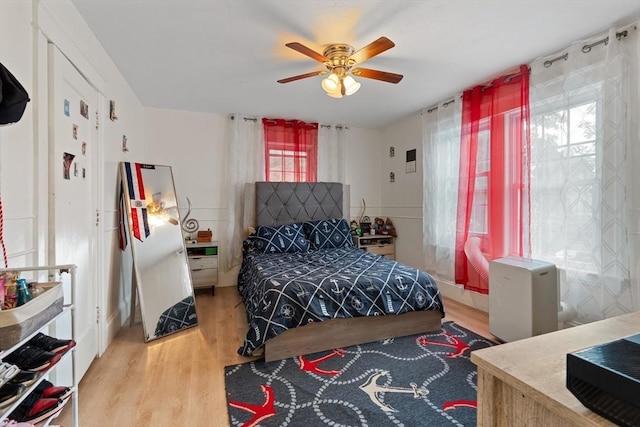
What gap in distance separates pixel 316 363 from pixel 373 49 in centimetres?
229

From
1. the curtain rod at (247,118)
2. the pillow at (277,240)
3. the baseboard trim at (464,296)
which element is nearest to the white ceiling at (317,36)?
the curtain rod at (247,118)

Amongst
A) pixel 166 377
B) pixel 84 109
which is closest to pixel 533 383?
pixel 166 377

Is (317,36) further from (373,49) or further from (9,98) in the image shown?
(9,98)

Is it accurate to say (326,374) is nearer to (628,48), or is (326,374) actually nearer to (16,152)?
(16,152)

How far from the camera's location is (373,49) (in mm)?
2041

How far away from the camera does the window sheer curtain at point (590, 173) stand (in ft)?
6.81

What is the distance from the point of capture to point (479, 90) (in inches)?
123

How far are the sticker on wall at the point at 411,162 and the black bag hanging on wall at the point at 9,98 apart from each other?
157 inches

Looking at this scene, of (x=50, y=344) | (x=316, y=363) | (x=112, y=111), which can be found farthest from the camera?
(x=112, y=111)

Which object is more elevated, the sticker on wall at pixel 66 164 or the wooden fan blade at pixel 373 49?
the wooden fan blade at pixel 373 49

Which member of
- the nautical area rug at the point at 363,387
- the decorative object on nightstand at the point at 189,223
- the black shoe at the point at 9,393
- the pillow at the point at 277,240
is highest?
the decorative object on nightstand at the point at 189,223

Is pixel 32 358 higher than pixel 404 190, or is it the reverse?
pixel 404 190

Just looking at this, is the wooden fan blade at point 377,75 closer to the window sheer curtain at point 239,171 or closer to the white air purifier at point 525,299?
the white air purifier at point 525,299

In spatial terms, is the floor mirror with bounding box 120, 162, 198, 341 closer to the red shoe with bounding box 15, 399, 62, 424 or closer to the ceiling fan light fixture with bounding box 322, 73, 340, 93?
the red shoe with bounding box 15, 399, 62, 424
